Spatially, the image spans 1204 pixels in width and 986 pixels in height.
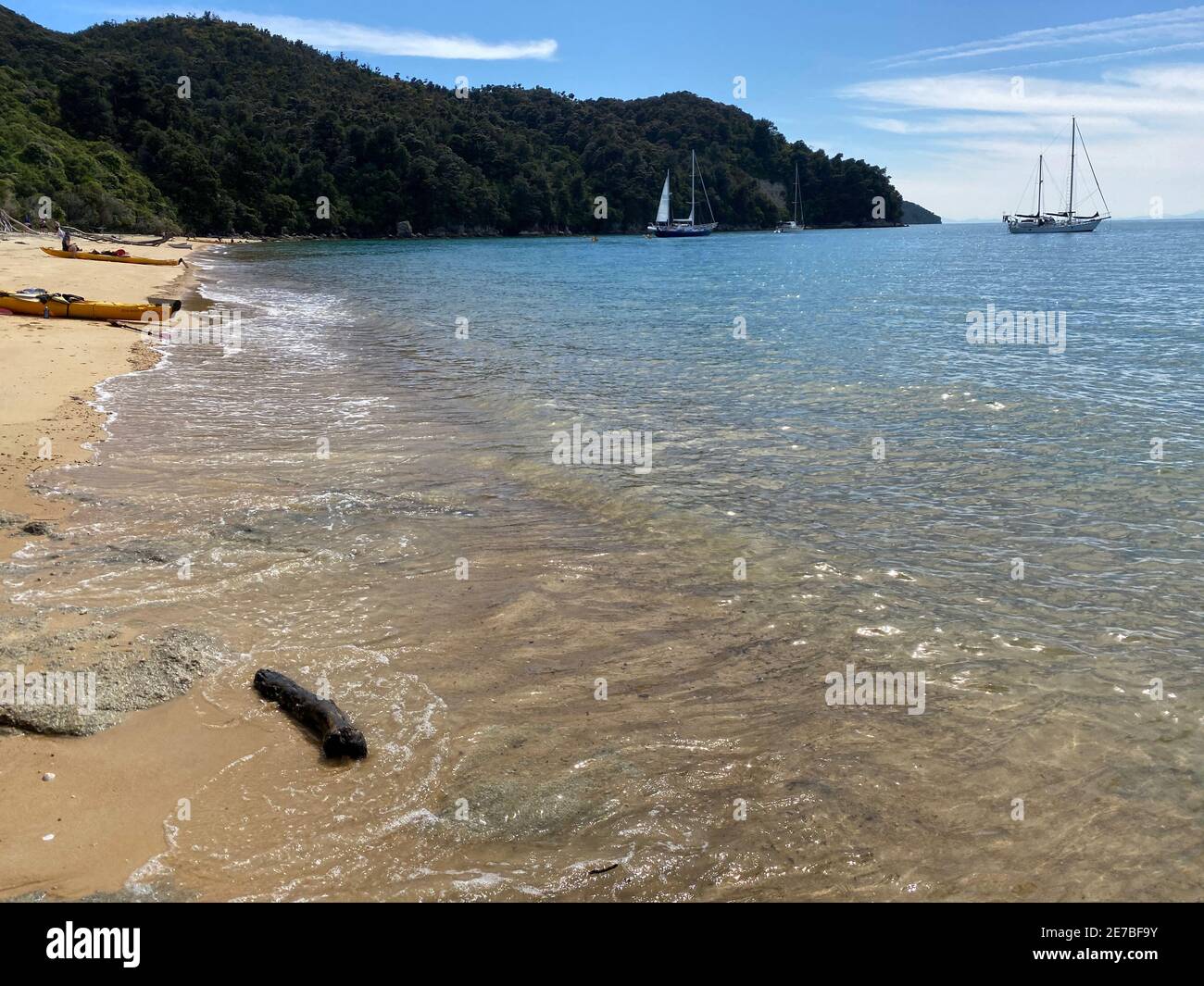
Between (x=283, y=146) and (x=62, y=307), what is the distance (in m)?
123

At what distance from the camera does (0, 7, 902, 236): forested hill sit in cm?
8719

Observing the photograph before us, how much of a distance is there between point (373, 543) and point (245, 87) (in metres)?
177

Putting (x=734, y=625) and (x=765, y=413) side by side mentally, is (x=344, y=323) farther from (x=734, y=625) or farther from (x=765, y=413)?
(x=734, y=625)

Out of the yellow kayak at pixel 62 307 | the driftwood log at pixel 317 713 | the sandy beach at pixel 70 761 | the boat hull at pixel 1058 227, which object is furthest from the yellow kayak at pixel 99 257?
the boat hull at pixel 1058 227

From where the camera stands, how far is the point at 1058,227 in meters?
126

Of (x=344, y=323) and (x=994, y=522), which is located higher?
(x=344, y=323)

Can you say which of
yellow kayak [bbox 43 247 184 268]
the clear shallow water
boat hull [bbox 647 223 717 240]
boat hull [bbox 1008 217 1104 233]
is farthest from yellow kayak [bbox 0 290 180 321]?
boat hull [bbox 1008 217 1104 233]

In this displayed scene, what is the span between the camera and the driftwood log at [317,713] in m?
4.94

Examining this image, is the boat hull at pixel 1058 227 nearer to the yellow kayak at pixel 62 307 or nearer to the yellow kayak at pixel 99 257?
the yellow kayak at pixel 99 257

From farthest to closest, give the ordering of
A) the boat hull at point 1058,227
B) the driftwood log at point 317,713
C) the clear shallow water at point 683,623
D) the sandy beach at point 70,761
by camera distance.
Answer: the boat hull at point 1058,227, the driftwood log at point 317,713, the clear shallow water at point 683,623, the sandy beach at point 70,761

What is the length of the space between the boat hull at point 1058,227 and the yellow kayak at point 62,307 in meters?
134

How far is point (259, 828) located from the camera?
14.3 feet

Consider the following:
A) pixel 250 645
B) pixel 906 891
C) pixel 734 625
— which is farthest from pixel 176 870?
pixel 734 625

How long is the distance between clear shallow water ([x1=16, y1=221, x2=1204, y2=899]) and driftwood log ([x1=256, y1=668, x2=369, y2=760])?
0.36 feet
